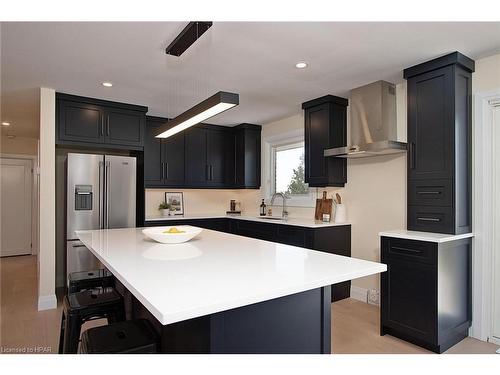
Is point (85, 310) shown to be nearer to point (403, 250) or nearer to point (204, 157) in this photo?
point (403, 250)

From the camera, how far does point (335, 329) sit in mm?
2963

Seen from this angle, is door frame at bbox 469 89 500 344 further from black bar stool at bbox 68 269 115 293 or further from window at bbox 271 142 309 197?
black bar stool at bbox 68 269 115 293

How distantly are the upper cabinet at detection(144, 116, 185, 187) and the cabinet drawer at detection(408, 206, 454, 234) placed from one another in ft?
10.6

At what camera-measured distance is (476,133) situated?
2770 millimetres

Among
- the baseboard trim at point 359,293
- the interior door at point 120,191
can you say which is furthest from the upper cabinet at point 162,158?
the baseboard trim at point 359,293

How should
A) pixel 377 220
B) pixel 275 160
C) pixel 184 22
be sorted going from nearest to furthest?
pixel 184 22, pixel 377 220, pixel 275 160

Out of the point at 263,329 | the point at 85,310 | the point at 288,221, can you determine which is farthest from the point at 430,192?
the point at 85,310

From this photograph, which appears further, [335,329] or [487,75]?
[335,329]

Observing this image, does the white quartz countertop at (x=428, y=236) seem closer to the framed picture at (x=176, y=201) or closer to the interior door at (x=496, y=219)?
the interior door at (x=496, y=219)

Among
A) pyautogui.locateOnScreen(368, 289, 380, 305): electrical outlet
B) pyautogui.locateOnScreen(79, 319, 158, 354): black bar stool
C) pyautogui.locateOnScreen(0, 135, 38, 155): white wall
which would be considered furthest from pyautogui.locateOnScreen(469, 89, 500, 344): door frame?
pyautogui.locateOnScreen(0, 135, 38, 155): white wall

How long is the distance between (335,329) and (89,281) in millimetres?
2109
